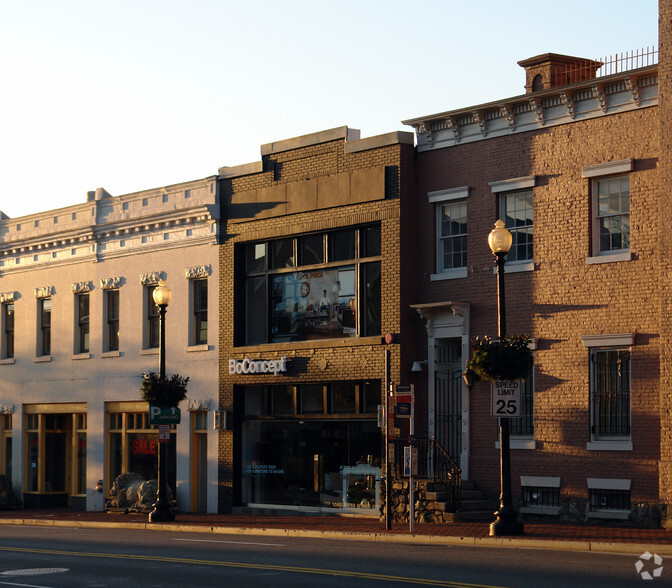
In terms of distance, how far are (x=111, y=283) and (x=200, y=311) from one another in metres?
4.07

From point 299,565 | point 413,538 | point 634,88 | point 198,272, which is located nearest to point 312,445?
point 198,272

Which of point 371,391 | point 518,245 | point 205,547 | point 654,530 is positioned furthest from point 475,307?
point 205,547

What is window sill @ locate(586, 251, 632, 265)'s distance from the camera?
22703 mm

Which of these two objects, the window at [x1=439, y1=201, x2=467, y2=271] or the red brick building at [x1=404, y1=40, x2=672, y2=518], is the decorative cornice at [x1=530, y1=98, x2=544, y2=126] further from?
the window at [x1=439, y1=201, x2=467, y2=271]

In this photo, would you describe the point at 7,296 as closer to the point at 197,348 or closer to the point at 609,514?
the point at 197,348

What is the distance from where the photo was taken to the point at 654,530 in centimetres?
2080

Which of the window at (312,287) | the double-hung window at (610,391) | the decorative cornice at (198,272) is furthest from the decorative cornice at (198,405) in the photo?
the double-hung window at (610,391)

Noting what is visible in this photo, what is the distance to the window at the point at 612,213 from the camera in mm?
22984

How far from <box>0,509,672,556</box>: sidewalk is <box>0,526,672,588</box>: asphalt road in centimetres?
68

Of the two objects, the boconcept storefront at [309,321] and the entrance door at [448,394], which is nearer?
the entrance door at [448,394]

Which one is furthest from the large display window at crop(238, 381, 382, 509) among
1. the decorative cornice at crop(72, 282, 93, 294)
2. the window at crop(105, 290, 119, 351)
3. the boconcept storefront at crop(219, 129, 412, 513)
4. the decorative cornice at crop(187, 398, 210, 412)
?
the decorative cornice at crop(72, 282, 93, 294)

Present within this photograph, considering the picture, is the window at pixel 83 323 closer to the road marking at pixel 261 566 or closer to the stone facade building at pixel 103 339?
the stone facade building at pixel 103 339

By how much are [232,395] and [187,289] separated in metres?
3.49

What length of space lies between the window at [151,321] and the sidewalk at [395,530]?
4.92 metres
